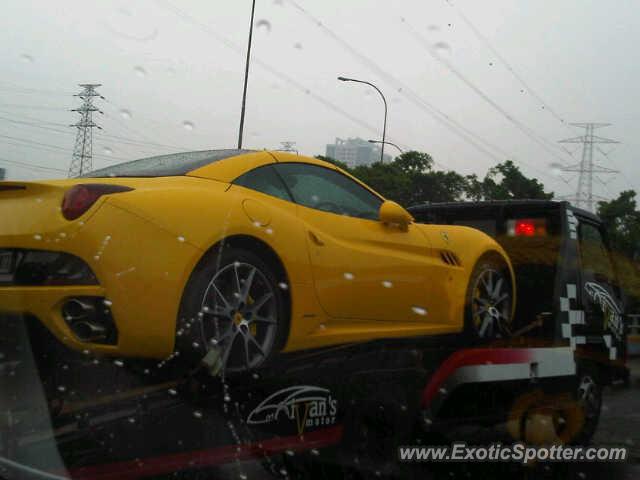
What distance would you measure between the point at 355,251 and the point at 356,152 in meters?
1.09

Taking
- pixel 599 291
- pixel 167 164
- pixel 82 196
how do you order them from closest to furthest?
1. pixel 82 196
2. pixel 167 164
3. pixel 599 291

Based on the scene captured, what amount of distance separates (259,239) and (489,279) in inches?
64.0

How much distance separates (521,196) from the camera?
14.1 feet

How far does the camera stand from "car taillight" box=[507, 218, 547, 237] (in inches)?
163

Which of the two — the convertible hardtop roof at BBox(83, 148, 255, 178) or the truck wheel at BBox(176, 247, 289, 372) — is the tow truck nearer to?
the truck wheel at BBox(176, 247, 289, 372)

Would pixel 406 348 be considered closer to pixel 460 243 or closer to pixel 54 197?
pixel 460 243

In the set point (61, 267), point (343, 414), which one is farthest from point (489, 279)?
point (61, 267)

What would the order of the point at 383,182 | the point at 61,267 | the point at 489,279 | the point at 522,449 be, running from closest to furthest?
the point at 61,267, the point at 522,449, the point at 489,279, the point at 383,182

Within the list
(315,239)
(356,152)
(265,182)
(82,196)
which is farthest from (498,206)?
(82,196)

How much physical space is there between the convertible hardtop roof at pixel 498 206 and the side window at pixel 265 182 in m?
1.45

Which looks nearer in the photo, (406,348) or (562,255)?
(406,348)

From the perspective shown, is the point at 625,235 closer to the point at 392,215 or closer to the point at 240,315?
the point at 392,215

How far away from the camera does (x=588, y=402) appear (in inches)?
171

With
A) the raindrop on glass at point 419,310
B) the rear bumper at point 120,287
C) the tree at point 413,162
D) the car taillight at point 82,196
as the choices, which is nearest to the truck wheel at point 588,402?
the raindrop on glass at point 419,310
